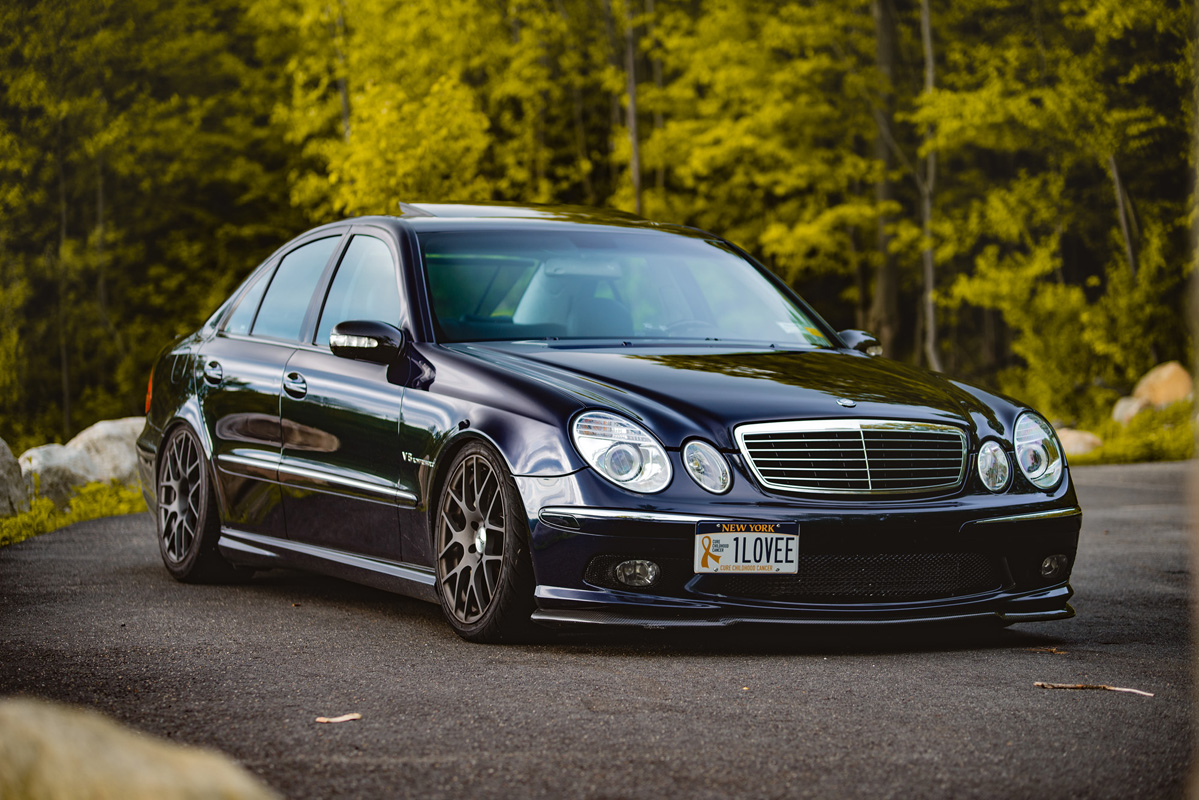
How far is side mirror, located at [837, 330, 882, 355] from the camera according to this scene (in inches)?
268

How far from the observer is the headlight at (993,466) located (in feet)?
18.0

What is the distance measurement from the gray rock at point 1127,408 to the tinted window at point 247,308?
15228mm

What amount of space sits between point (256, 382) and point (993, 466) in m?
3.23

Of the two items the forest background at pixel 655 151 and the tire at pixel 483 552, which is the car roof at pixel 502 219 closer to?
the tire at pixel 483 552

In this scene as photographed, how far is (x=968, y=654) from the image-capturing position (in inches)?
209

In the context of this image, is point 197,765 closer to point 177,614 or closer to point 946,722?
point 946,722

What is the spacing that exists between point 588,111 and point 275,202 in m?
8.80

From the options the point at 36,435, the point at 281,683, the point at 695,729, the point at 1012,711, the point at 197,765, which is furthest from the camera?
the point at 36,435

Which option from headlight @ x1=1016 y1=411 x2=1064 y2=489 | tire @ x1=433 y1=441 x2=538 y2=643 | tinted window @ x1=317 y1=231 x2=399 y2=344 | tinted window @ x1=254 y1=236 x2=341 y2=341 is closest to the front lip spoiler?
tire @ x1=433 y1=441 x2=538 y2=643

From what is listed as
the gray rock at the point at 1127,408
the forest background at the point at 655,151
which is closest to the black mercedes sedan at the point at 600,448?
the forest background at the point at 655,151

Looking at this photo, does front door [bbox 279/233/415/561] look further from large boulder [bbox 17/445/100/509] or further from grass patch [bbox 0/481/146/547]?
large boulder [bbox 17/445/100/509]

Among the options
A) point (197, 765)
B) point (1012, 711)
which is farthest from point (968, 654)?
point (197, 765)

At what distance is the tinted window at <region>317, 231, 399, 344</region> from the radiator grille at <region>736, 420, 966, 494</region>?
6.11ft

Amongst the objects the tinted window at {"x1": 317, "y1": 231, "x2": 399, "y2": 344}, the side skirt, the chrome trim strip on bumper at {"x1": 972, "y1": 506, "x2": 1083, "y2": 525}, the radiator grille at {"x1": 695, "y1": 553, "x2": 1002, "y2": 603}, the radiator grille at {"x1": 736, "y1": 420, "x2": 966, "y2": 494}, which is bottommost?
the side skirt
